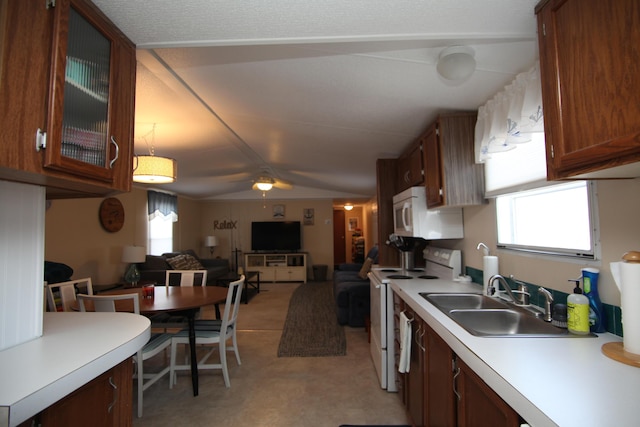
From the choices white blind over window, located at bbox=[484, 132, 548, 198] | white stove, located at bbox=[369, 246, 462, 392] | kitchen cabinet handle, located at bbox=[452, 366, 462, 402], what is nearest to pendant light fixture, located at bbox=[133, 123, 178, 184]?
white stove, located at bbox=[369, 246, 462, 392]

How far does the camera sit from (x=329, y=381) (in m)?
2.66

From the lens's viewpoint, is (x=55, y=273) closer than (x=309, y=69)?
No

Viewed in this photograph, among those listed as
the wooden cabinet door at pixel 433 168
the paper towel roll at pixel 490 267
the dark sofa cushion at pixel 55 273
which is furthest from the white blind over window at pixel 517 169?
the dark sofa cushion at pixel 55 273

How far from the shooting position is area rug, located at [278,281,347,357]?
3305 millimetres

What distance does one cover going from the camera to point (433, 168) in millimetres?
2309

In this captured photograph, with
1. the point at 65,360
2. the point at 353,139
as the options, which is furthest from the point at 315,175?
the point at 65,360

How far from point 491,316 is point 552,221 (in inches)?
23.2

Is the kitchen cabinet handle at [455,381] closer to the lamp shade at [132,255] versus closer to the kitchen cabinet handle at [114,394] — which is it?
the kitchen cabinet handle at [114,394]

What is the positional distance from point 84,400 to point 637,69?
176 cm

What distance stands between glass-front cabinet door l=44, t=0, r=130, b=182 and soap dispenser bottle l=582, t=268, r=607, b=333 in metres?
1.88

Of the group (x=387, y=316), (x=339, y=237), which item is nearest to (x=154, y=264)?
(x=387, y=316)

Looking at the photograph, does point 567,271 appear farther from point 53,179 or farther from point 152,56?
point 152,56

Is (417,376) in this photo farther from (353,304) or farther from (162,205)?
(162,205)

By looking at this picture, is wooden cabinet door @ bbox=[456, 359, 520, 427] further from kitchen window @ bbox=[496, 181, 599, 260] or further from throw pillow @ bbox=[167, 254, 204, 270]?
throw pillow @ bbox=[167, 254, 204, 270]
